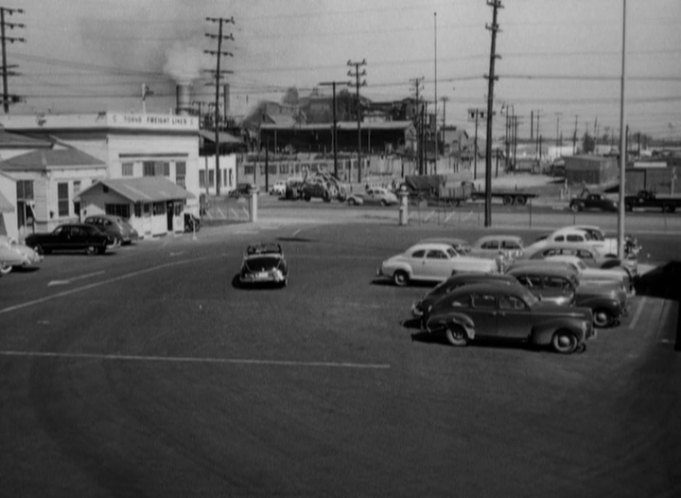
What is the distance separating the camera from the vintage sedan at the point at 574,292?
25.2 meters

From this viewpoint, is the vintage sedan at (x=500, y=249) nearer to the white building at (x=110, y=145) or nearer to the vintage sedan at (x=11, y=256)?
the vintage sedan at (x=11, y=256)

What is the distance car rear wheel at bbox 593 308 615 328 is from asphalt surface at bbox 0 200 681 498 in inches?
23.6

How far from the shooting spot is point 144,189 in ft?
170

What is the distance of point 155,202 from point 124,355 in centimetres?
3067

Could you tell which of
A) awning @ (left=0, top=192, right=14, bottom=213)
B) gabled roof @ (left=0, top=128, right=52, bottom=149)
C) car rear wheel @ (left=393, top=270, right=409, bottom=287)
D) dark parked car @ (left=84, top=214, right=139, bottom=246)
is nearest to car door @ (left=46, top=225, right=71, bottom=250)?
dark parked car @ (left=84, top=214, right=139, bottom=246)

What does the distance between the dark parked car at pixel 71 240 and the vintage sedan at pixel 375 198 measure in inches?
1438

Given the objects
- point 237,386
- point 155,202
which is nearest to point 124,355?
point 237,386

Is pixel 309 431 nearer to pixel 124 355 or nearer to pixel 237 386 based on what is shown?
pixel 237 386

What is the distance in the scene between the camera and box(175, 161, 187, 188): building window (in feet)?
196

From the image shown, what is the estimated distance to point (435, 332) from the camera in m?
23.4

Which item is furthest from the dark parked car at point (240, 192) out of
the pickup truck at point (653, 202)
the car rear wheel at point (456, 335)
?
the car rear wheel at point (456, 335)

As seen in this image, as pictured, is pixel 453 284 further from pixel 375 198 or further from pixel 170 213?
pixel 375 198

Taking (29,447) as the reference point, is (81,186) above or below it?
above

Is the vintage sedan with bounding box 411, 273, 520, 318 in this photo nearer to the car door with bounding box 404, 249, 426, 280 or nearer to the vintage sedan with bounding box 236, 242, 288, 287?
the car door with bounding box 404, 249, 426, 280
